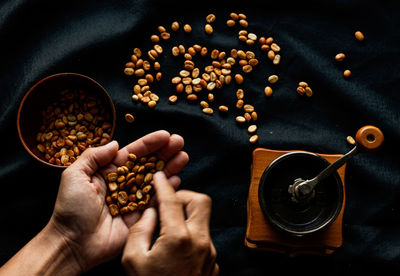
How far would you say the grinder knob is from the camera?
0.82 m

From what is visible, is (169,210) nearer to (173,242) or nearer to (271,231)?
(173,242)

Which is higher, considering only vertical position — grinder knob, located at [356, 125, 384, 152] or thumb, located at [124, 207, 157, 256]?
grinder knob, located at [356, 125, 384, 152]

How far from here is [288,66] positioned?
1188 millimetres

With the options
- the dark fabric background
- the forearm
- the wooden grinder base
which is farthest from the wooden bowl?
the wooden grinder base

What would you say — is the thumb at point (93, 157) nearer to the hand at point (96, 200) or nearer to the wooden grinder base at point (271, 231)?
the hand at point (96, 200)

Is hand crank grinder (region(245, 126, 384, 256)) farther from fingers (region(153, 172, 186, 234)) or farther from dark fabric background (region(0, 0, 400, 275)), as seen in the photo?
fingers (region(153, 172, 186, 234))

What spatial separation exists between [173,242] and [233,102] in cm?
46

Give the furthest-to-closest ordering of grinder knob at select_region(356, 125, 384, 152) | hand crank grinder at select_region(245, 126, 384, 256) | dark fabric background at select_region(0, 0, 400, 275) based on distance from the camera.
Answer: dark fabric background at select_region(0, 0, 400, 275)
hand crank grinder at select_region(245, 126, 384, 256)
grinder knob at select_region(356, 125, 384, 152)

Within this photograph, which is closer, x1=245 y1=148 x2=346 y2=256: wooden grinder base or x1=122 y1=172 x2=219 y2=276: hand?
x1=122 y1=172 x2=219 y2=276: hand

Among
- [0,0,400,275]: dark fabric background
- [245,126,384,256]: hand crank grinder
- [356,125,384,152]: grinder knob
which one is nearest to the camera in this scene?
[356,125,384,152]: grinder knob

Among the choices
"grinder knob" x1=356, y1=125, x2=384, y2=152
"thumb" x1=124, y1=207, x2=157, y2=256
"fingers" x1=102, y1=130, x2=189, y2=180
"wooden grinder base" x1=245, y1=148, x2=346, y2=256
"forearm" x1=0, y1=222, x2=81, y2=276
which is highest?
"grinder knob" x1=356, y1=125, x2=384, y2=152

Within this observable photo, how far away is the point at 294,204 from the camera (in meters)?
1.04

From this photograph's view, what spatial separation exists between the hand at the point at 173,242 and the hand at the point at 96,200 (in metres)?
0.14

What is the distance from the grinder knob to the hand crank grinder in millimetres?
165
